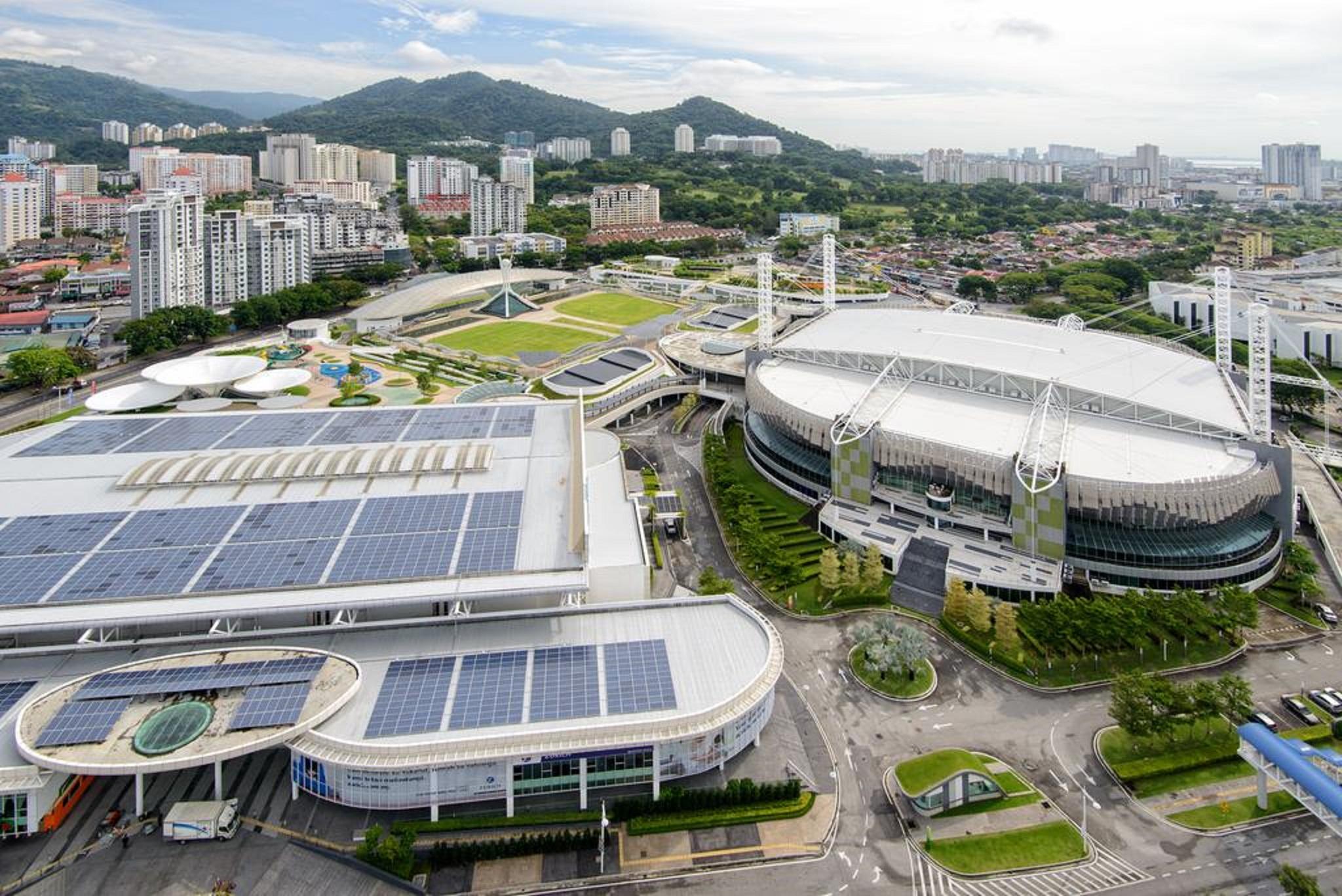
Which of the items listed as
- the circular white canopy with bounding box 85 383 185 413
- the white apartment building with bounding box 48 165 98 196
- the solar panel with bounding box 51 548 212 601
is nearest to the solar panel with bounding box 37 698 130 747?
the solar panel with bounding box 51 548 212 601

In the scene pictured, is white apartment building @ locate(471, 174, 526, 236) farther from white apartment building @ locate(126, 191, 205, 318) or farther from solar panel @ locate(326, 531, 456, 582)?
solar panel @ locate(326, 531, 456, 582)

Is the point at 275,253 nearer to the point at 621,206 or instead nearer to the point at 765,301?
the point at 765,301

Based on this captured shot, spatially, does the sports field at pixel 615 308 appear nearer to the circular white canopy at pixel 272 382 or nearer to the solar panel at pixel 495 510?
the circular white canopy at pixel 272 382

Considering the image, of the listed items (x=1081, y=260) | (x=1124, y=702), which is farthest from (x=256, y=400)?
(x=1081, y=260)

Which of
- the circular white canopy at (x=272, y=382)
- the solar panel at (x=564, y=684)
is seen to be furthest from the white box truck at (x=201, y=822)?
the circular white canopy at (x=272, y=382)

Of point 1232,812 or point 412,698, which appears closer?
point 1232,812

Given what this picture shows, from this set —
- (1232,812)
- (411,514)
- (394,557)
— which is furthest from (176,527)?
(1232,812)
